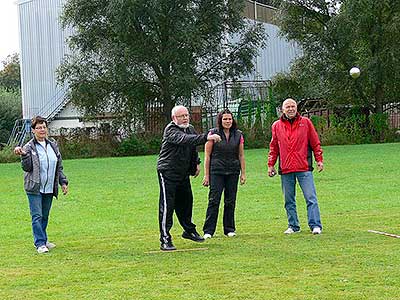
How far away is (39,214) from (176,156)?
5.90 feet

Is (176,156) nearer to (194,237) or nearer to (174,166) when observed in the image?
(174,166)

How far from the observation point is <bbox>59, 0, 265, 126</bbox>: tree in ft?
135

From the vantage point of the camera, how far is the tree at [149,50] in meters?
41.2

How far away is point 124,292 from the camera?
718 centimetres

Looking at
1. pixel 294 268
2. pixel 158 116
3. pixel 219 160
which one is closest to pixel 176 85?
pixel 158 116

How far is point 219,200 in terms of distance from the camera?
35.4 ft

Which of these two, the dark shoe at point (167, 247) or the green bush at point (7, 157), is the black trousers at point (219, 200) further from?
the green bush at point (7, 157)

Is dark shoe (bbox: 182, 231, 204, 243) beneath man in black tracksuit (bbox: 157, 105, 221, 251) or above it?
beneath

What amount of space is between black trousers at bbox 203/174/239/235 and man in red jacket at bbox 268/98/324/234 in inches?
27.3

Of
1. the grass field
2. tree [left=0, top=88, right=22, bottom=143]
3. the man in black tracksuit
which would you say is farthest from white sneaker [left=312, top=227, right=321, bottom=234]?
tree [left=0, top=88, right=22, bottom=143]

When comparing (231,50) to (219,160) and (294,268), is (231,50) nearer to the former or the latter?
(219,160)

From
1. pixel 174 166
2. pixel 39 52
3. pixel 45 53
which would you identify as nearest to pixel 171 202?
pixel 174 166

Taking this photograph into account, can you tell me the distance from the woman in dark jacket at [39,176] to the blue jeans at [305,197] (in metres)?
3.02

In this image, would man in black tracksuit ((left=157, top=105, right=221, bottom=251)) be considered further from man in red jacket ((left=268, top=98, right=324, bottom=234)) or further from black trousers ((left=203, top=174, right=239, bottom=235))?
man in red jacket ((left=268, top=98, right=324, bottom=234))
